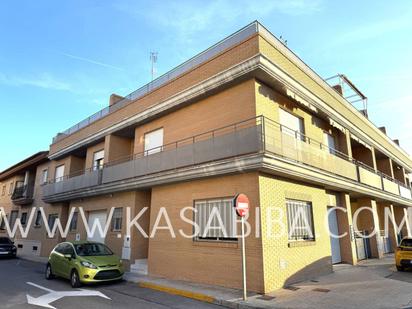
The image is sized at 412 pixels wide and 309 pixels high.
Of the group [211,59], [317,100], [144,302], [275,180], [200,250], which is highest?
[211,59]

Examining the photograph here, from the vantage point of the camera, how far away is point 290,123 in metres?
11.9

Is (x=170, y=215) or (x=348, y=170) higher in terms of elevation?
(x=348, y=170)

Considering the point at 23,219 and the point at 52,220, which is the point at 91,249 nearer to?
the point at 52,220

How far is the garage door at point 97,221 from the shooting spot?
16.0 m

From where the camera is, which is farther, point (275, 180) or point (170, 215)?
point (170, 215)

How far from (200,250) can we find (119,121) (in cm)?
890

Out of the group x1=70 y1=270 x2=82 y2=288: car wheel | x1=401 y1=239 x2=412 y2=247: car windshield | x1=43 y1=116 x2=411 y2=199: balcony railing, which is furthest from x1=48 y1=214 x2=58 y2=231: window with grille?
x1=401 y1=239 x2=412 y2=247: car windshield

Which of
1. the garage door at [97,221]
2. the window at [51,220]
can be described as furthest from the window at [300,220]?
the window at [51,220]

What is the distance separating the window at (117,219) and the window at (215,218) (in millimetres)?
5601

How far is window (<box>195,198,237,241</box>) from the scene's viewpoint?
32.8 feet

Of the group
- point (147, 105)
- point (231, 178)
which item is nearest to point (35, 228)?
point (147, 105)

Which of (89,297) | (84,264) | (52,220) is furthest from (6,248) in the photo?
(89,297)

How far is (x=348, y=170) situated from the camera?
13891mm

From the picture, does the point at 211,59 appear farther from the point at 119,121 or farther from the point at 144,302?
the point at 144,302
